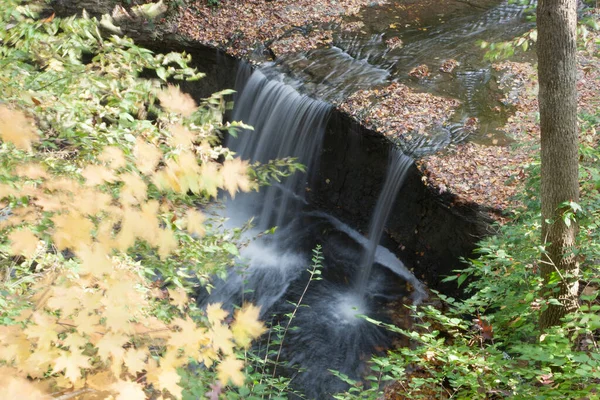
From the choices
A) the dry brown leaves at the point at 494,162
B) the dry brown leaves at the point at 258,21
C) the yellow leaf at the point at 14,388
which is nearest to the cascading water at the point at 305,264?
the dry brown leaves at the point at 494,162

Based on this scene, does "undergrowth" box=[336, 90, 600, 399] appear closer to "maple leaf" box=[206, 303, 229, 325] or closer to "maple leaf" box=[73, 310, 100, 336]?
"maple leaf" box=[206, 303, 229, 325]

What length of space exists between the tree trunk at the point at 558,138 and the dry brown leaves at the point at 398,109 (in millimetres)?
4095

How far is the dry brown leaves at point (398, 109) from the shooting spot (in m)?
7.17

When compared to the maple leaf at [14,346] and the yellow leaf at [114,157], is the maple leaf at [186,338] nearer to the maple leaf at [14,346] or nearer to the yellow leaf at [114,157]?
the maple leaf at [14,346]

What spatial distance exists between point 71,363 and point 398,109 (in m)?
6.60

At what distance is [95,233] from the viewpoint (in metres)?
1.93

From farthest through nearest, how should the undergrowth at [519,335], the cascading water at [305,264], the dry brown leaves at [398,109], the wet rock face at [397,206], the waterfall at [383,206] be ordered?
the dry brown leaves at [398,109], the waterfall at [383,206], the wet rock face at [397,206], the cascading water at [305,264], the undergrowth at [519,335]

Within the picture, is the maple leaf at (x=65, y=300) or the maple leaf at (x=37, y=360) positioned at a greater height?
the maple leaf at (x=65, y=300)

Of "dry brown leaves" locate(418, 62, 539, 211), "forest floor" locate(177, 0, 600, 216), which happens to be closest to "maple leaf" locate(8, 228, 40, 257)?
"forest floor" locate(177, 0, 600, 216)

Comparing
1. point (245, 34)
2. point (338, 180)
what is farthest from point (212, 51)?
point (338, 180)

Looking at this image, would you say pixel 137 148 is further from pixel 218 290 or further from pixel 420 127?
pixel 420 127

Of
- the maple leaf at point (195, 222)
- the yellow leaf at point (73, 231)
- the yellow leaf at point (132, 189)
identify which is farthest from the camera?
the maple leaf at point (195, 222)

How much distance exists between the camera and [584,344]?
3.00 m

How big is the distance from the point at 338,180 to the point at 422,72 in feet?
7.94
